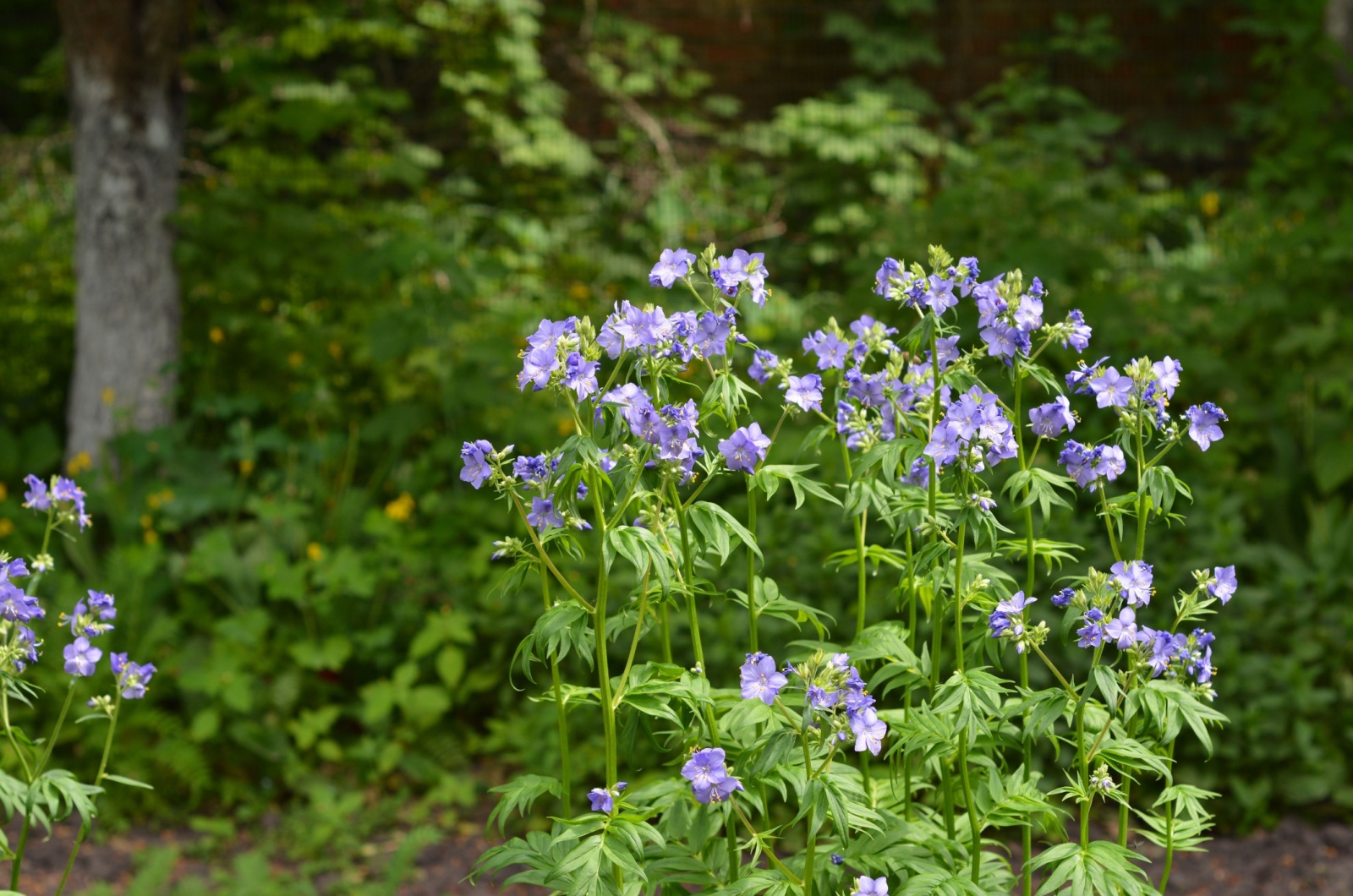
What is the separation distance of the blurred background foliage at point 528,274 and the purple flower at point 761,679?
2.29 feet

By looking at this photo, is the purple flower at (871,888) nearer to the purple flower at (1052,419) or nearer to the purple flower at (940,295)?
the purple flower at (1052,419)

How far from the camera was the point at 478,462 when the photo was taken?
1651mm

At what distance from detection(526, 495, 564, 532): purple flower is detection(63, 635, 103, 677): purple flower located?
0.78 m

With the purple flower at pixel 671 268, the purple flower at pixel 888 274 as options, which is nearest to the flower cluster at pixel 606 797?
the purple flower at pixel 671 268

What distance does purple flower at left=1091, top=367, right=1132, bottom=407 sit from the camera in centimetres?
169

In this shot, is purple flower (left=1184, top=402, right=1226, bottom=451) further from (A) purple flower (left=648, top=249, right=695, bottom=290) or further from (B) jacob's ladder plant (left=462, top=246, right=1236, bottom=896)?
(A) purple flower (left=648, top=249, right=695, bottom=290)

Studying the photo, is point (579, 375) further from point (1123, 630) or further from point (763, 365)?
point (1123, 630)

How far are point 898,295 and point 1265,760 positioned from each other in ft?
8.18

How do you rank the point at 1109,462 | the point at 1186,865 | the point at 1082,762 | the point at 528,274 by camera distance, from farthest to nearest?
the point at 528,274 → the point at 1186,865 → the point at 1109,462 → the point at 1082,762

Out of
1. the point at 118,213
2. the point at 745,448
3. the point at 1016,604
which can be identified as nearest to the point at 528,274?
the point at 118,213

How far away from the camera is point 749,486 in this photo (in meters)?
1.76

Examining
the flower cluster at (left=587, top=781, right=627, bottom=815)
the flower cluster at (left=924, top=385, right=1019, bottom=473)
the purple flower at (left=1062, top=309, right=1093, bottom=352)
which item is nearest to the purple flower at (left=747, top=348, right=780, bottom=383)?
the flower cluster at (left=924, top=385, right=1019, bottom=473)

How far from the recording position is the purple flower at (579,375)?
5.08ft

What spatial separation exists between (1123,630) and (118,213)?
14.3 feet
